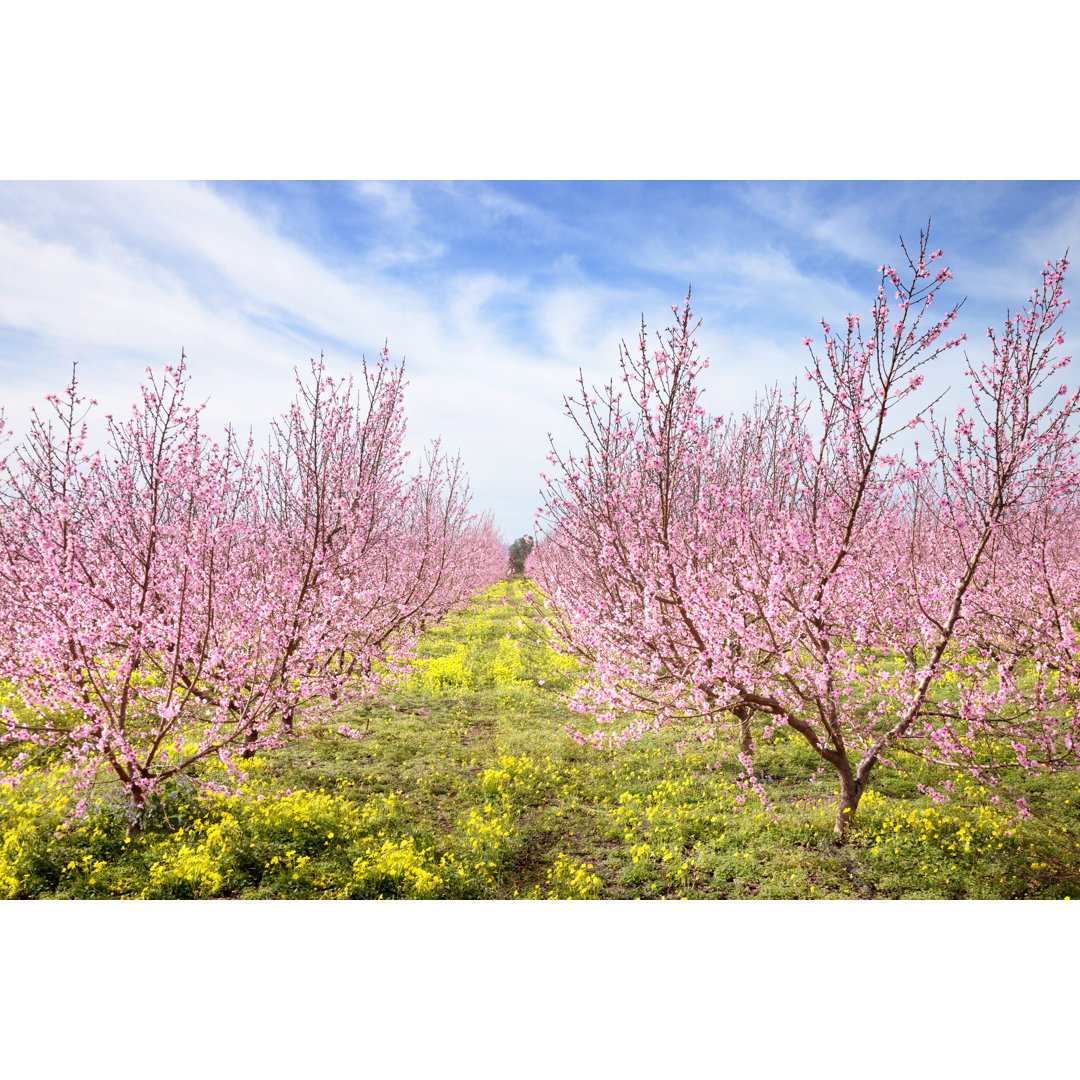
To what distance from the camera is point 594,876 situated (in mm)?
5262

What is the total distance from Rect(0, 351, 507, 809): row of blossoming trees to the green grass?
59 cm

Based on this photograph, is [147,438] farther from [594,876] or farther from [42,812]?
[594,876]

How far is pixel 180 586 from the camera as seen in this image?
5.62 meters

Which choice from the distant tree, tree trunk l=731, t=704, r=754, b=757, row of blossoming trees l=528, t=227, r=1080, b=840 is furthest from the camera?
the distant tree

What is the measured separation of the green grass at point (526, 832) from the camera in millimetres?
4988

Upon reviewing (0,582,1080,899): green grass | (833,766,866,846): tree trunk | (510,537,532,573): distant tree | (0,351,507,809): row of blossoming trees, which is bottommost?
(0,582,1080,899): green grass

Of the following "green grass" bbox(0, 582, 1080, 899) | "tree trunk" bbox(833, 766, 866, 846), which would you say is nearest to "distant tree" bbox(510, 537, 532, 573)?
"green grass" bbox(0, 582, 1080, 899)

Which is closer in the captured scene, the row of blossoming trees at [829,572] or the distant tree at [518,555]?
the row of blossoming trees at [829,572]

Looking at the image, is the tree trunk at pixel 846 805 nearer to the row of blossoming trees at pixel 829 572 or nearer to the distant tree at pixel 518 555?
the row of blossoming trees at pixel 829 572

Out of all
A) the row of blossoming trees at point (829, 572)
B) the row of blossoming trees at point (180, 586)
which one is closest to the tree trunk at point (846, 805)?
the row of blossoming trees at point (829, 572)

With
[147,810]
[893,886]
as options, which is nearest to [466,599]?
[147,810]

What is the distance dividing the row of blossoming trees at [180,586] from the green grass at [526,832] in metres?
0.59

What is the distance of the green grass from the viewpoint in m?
4.99

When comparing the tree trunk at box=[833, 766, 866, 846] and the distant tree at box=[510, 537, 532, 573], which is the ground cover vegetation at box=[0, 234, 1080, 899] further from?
the distant tree at box=[510, 537, 532, 573]
